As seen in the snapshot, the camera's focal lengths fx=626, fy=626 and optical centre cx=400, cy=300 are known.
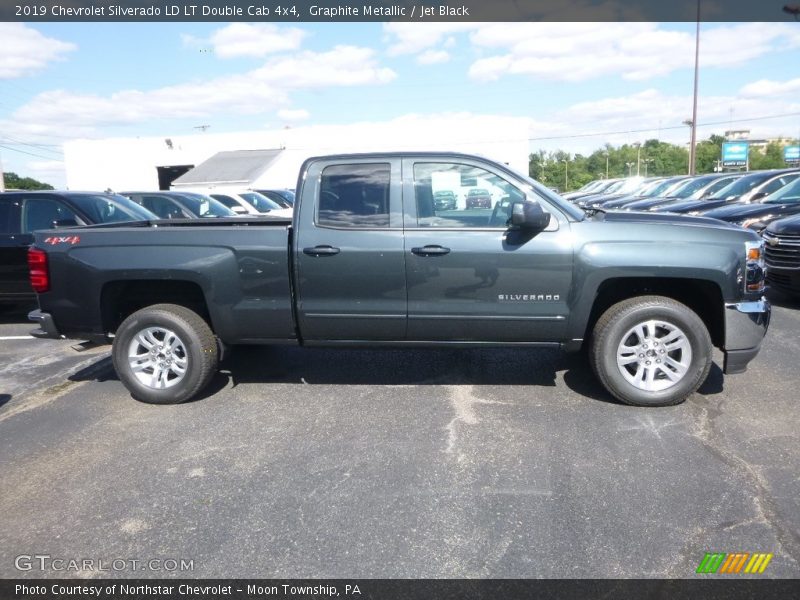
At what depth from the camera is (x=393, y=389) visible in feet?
17.3

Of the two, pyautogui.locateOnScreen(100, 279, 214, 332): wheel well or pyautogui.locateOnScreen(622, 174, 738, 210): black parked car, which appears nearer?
pyautogui.locateOnScreen(100, 279, 214, 332): wheel well

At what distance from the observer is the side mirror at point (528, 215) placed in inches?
174

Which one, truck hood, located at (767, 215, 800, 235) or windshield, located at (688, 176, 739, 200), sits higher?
windshield, located at (688, 176, 739, 200)

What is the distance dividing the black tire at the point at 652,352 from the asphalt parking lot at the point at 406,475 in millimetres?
155

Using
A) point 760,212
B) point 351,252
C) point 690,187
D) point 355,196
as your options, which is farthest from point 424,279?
point 690,187

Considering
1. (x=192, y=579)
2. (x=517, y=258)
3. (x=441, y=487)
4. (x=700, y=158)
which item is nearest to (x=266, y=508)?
(x=192, y=579)

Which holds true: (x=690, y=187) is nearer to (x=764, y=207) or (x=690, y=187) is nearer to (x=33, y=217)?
(x=764, y=207)

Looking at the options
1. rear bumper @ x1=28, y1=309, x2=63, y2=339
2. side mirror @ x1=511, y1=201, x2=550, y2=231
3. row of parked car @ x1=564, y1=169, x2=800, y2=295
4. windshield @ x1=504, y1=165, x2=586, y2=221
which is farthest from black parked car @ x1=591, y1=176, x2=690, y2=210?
rear bumper @ x1=28, y1=309, x2=63, y2=339

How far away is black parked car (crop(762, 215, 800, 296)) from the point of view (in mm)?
7684

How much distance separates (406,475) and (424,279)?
1.56 meters

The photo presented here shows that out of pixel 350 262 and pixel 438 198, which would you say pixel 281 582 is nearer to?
pixel 350 262

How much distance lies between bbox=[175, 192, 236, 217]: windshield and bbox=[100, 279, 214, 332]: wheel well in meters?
7.42

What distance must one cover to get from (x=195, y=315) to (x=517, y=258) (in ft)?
8.54

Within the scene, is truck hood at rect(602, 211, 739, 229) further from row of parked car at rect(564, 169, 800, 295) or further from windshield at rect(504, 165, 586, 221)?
row of parked car at rect(564, 169, 800, 295)
